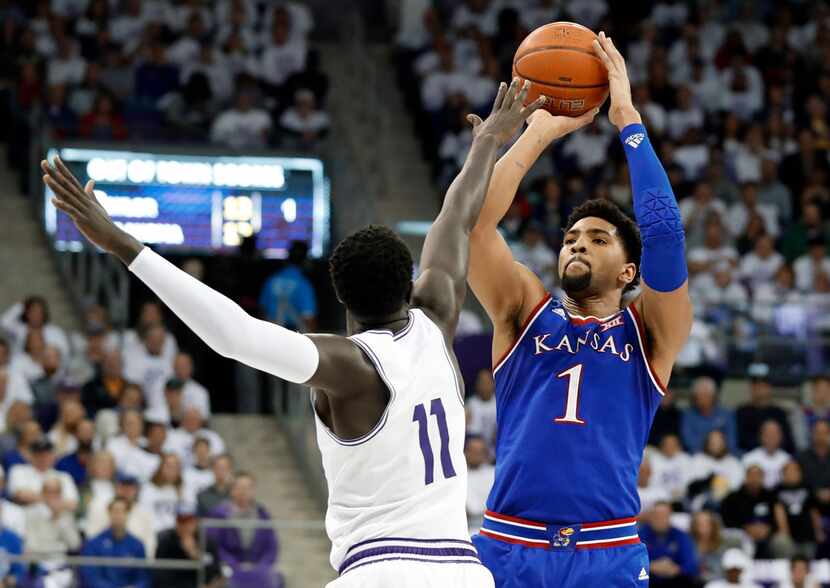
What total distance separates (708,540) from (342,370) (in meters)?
9.13

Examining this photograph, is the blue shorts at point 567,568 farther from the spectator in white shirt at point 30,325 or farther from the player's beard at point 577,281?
the spectator in white shirt at point 30,325

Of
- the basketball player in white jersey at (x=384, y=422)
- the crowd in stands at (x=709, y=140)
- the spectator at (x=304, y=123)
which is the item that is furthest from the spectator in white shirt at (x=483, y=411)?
the basketball player in white jersey at (x=384, y=422)

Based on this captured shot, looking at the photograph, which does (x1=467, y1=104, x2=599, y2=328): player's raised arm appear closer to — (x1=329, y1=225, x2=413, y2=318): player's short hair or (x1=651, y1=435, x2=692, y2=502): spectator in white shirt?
(x1=329, y1=225, x2=413, y2=318): player's short hair

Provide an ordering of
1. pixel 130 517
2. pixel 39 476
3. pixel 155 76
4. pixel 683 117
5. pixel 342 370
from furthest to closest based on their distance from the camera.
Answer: pixel 683 117 < pixel 155 76 < pixel 39 476 < pixel 130 517 < pixel 342 370

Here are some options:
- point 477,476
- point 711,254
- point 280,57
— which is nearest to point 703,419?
point 477,476

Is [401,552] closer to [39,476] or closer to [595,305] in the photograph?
[595,305]

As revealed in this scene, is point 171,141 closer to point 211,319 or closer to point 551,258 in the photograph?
point 551,258

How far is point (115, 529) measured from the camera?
11.8 meters

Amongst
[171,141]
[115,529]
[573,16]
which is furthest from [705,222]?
[115,529]

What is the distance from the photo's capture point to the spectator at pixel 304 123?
17812 millimetres

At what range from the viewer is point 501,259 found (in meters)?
5.76

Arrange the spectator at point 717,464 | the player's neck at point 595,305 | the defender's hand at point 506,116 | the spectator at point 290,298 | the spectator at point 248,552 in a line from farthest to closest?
the spectator at point 290,298
the spectator at point 717,464
the spectator at point 248,552
the player's neck at point 595,305
the defender's hand at point 506,116

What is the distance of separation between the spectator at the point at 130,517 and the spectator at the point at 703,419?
5.11 meters

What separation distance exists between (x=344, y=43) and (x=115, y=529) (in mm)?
10587
